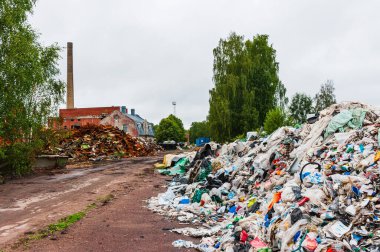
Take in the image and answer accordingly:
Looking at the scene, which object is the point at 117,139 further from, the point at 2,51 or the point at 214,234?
the point at 214,234

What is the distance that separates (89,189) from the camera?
38.8 feet

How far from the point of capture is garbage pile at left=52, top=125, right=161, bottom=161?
26.0m

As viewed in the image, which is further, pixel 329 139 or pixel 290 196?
pixel 329 139

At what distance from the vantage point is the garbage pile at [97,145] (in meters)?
26.0

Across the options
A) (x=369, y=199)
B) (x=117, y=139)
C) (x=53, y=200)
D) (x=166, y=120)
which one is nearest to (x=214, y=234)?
(x=369, y=199)

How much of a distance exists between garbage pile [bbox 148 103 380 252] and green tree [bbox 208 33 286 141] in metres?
16.8

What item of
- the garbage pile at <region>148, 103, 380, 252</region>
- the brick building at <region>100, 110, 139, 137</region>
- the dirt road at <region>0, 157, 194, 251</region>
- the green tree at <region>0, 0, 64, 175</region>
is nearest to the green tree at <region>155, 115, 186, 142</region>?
the brick building at <region>100, 110, 139, 137</region>

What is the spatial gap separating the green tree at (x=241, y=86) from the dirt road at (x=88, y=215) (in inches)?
569

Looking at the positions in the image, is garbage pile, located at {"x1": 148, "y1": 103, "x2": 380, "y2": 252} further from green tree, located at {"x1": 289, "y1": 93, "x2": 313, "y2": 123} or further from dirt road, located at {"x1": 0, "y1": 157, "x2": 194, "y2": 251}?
Result: green tree, located at {"x1": 289, "y1": 93, "x2": 313, "y2": 123}

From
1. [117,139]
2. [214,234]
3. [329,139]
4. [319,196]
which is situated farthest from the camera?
[117,139]

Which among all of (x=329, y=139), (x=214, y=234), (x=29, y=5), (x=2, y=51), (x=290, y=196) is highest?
(x=29, y=5)

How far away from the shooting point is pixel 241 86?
93.5 feet

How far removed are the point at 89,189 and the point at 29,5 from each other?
9184 mm

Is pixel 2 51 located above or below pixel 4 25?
below
